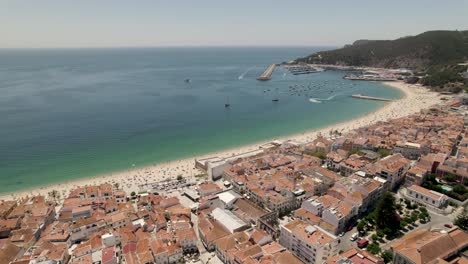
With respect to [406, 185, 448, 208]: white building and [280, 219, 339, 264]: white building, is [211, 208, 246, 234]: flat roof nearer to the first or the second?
[280, 219, 339, 264]: white building

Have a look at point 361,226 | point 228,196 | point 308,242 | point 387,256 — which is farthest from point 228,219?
point 387,256

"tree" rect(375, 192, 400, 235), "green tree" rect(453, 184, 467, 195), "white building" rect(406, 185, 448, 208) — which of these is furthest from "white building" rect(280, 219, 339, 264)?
"green tree" rect(453, 184, 467, 195)

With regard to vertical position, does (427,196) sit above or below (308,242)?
above

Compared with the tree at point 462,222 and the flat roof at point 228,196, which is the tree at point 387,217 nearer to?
the tree at point 462,222

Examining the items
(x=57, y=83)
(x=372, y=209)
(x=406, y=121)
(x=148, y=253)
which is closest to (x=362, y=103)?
(x=406, y=121)

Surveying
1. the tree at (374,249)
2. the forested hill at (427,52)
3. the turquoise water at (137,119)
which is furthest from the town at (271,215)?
the forested hill at (427,52)

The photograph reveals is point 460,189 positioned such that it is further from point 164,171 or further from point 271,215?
point 164,171

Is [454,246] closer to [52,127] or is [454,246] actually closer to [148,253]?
[148,253]
